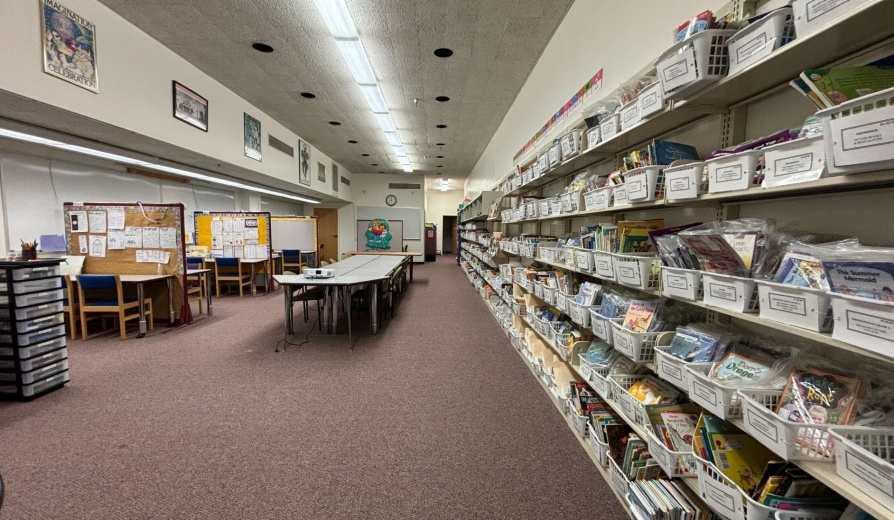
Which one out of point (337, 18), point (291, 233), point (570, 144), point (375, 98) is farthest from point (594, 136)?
point (291, 233)

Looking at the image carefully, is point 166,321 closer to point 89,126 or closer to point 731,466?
point 89,126

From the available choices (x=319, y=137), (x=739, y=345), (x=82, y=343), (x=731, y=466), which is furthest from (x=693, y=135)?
(x=319, y=137)

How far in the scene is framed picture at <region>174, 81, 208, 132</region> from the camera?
14.2ft

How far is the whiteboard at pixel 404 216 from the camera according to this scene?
43.0 feet

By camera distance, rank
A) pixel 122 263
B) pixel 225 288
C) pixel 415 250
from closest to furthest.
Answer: pixel 122 263 < pixel 225 288 < pixel 415 250

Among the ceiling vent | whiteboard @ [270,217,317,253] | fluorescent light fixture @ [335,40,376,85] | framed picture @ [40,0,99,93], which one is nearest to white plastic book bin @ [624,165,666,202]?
fluorescent light fixture @ [335,40,376,85]

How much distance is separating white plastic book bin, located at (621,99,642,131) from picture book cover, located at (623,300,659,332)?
Result: 87 centimetres

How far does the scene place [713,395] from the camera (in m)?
1.08

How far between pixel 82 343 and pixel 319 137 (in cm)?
607

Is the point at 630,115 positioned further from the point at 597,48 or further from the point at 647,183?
the point at 597,48

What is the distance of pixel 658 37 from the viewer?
6.09 feet

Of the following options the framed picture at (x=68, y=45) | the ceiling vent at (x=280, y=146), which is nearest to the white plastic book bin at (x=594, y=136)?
the framed picture at (x=68, y=45)

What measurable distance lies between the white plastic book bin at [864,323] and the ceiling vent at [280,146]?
7.86 m

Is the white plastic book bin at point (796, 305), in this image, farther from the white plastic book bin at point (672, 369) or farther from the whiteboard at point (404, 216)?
the whiteboard at point (404, 216)
